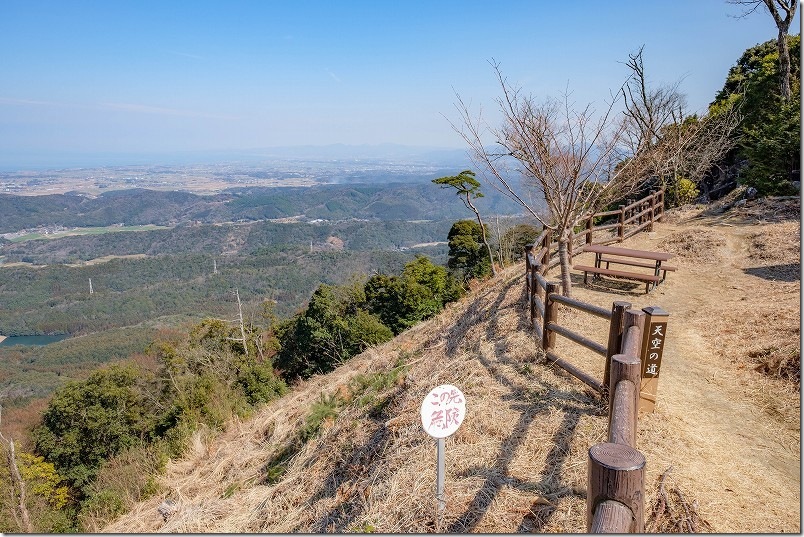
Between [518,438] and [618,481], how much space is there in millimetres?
2052

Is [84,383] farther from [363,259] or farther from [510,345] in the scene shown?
[363,259]

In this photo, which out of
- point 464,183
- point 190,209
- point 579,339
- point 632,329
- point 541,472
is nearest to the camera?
point 541,472

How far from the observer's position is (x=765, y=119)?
52.9 ft

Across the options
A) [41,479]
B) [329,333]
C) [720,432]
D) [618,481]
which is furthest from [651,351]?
[41,479]

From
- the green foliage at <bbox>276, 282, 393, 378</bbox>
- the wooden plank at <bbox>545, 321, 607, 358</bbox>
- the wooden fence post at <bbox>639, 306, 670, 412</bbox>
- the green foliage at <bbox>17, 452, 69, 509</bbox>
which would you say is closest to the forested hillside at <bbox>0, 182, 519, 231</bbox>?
the green foliage at <bbox>276, 282, 393, 378</bbox>

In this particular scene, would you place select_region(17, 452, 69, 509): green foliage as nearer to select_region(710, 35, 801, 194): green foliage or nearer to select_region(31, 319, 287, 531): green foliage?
select_region(31, 319, 287, 531): green foliage

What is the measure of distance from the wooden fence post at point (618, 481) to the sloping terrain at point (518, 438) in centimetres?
116

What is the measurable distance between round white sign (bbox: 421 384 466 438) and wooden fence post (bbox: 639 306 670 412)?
1.72 meters

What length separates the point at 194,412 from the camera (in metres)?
14.6

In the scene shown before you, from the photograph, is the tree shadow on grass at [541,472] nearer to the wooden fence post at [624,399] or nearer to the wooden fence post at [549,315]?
the wooden fence post at [624,399]

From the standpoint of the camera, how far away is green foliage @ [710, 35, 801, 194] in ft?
39.9

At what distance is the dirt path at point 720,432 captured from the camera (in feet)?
9.10

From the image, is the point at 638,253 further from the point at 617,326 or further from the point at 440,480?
the point at 440,480

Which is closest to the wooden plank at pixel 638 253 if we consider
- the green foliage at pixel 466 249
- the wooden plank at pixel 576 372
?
the wooden plank at pixel 576 372
